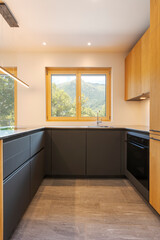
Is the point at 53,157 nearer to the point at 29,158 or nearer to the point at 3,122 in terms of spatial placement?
the point at 29,158

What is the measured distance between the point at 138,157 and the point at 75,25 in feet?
7.03

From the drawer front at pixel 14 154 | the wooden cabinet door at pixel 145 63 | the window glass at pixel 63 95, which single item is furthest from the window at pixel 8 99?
the wooden cabinet door at pixel 145 63

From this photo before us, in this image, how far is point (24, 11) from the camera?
2.24 m

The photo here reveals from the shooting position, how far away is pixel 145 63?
2449 mm

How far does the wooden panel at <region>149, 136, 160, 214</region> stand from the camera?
1660 mm

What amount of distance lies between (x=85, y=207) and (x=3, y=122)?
7.88ft

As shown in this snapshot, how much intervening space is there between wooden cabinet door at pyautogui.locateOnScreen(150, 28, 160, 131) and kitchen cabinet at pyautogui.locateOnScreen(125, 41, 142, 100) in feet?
2.89

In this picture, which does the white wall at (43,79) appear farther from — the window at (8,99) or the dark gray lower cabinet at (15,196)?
the dark gray lower cabinet at (15,196)

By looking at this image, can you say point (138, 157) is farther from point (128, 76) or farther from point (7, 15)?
point (7, 15)

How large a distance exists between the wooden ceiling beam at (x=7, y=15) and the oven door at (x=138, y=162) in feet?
8.09

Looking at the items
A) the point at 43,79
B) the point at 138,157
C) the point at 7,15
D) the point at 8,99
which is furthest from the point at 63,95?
the point at 138,157

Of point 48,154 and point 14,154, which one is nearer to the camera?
point 14,154

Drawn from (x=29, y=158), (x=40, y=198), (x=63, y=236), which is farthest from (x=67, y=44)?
(x=63, y=236)

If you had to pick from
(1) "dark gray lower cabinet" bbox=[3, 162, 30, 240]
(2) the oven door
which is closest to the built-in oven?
(2) the oven door
